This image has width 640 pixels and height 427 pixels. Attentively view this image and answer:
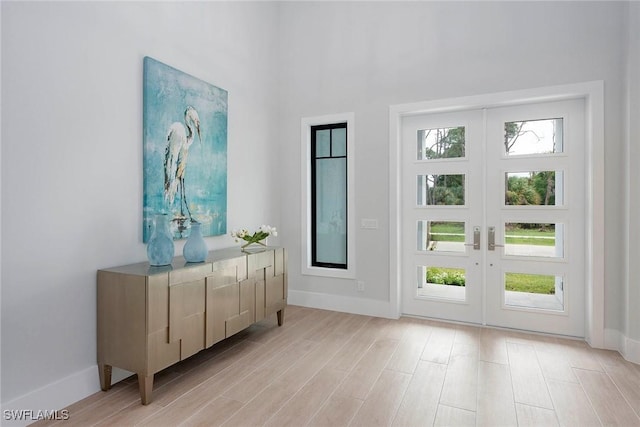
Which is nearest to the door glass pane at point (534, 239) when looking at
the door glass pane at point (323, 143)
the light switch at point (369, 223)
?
the light switch at point (369, 223)

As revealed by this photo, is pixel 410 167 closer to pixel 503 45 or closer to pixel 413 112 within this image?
pixel 413 112

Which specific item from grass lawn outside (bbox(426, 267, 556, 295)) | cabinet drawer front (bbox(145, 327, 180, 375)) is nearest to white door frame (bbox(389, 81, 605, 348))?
grass lawn outside (bbox(426, 267, 556, 295))

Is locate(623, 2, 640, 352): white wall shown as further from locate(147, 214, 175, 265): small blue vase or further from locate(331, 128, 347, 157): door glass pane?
locate(147, 214, 175, 265): small blue vase

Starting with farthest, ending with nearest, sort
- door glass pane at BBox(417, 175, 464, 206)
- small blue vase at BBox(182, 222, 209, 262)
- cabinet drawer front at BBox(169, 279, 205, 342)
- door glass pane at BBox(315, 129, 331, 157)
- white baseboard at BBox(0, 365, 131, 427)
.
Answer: door glass pane at BBox(315, 129, 331, 157), door glass pane at BBox(417, 175, 464, 206), small blue vase at BBox(182, 222, 209, 262), cabinet drawer front at BBox(169, 279, 205, 342), white baseboard at BBox(0, 365, 131, 427)

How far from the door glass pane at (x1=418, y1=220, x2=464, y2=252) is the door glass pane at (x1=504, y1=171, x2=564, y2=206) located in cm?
56

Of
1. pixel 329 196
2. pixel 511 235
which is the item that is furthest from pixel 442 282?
pixel 329 196

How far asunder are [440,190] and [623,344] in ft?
6.59

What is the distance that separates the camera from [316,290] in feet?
14.3

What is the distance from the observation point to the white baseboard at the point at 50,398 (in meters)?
1.94

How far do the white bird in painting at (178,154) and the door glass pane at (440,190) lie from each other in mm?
2401

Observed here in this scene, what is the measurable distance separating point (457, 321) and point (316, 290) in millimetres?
1615

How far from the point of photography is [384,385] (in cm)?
244

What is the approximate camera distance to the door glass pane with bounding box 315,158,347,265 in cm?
429

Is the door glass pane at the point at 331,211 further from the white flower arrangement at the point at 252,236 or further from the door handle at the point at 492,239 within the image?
the door handle at the point at 492,239
